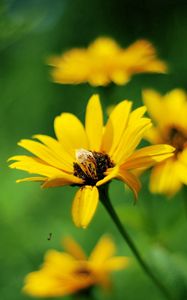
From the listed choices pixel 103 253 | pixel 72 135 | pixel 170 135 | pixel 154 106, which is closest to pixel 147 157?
pixel 72 135

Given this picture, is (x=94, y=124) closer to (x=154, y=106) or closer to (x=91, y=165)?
(x=91, y=165)

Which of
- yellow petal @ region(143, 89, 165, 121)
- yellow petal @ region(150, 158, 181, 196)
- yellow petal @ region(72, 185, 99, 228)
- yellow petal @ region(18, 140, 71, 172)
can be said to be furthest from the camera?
yellow petal @ region(143, 89, 165, 121)

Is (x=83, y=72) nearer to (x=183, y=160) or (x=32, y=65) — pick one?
(x=183, y=160)

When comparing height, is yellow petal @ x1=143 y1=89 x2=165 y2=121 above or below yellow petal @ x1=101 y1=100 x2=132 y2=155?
above

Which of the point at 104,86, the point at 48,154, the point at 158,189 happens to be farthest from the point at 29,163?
the point at 104,86

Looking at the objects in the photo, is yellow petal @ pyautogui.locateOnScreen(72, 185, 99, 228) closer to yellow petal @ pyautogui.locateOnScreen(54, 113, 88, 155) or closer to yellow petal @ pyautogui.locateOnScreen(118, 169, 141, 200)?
yellow petal @ pyautogui.locateOnScreen(118, 169, 141, 200)

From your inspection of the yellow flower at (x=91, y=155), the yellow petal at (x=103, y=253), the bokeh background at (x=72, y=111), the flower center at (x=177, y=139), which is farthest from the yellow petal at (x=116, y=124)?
the yellow petal at (x=103, y=253)

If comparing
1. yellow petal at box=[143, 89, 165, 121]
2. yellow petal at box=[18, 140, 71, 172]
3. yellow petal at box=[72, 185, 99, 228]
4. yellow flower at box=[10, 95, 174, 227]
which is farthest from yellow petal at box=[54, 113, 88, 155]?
yellow petal at box=[143, 89, 165, 121]

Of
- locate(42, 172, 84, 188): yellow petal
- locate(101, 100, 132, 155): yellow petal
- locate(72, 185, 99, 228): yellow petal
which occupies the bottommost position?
locate(72, 185, 99, 228): yellow petal
